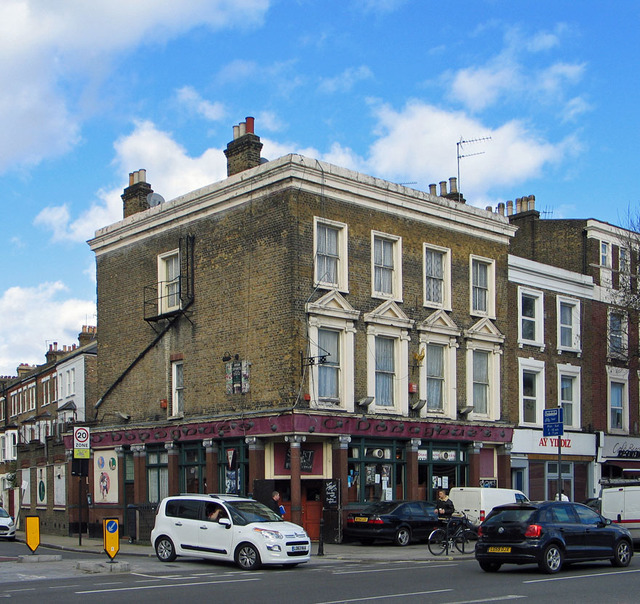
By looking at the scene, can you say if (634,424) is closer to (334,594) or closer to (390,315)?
(390,315)

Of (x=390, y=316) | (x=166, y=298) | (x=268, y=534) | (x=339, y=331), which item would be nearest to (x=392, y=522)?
(x=339, y=331)

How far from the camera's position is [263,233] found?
1157 inches

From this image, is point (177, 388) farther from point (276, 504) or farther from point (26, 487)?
point (26, 487)

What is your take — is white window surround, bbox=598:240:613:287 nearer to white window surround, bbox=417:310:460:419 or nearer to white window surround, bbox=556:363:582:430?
white window surround, bbox=556:363:582:430

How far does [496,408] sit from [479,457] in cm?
192

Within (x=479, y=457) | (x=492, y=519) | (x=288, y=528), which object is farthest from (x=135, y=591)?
→ (x=479, y=457)

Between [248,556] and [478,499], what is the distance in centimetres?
1030

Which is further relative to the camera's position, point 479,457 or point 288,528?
point 479,457

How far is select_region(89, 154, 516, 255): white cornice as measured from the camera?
29.0 meters

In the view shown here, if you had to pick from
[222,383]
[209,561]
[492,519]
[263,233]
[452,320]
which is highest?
[263,233]

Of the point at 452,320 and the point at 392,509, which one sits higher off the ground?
the point at 452,320

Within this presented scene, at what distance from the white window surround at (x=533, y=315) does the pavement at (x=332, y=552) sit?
1199 centimetres

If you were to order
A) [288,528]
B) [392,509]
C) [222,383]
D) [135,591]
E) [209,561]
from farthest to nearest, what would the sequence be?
[222,383] < [392,509] < [209,561] < [288,528] < [135,591]

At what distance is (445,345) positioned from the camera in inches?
1303
